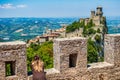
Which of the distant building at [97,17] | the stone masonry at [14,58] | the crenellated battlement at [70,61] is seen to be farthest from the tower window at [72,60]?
the distant building at [97,17]

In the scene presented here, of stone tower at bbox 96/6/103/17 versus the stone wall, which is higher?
stone tower at bbox 96/6/103/17

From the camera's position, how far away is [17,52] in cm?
859

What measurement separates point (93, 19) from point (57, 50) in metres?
57.2

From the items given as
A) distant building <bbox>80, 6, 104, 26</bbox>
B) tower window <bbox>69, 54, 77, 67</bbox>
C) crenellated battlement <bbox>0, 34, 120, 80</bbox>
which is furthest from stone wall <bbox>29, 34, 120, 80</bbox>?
distant building <bbox>80, 6, 104, 26</bbox>

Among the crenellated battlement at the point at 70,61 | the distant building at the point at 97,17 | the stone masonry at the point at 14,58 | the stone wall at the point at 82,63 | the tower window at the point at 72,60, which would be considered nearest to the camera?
the stone masonry at the point at 14,58

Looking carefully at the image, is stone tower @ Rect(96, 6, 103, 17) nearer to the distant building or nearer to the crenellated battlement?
the distant building

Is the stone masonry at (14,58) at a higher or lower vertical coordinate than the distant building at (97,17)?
lower

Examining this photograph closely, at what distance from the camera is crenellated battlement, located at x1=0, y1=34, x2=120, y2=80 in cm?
855

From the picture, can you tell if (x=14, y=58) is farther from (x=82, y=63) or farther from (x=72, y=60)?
(x=82, y=63)

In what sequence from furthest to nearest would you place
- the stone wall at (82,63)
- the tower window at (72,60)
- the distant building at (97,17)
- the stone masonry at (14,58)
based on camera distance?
the distant building at (97,17) → the tower window at (72,60) → the stone wall at (82,63) → the stone masonry at (14,58)

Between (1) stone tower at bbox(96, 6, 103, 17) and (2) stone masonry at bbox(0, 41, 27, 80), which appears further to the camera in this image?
(1) stone tower at bbox(96, 6, 103, 17)

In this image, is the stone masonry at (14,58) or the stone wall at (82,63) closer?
the stone masonry at (14,58)

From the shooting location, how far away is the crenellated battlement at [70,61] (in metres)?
8.55

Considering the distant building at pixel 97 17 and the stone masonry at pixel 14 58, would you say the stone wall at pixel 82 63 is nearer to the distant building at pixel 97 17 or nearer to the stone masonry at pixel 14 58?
the stone masonry at pixel 14 58
